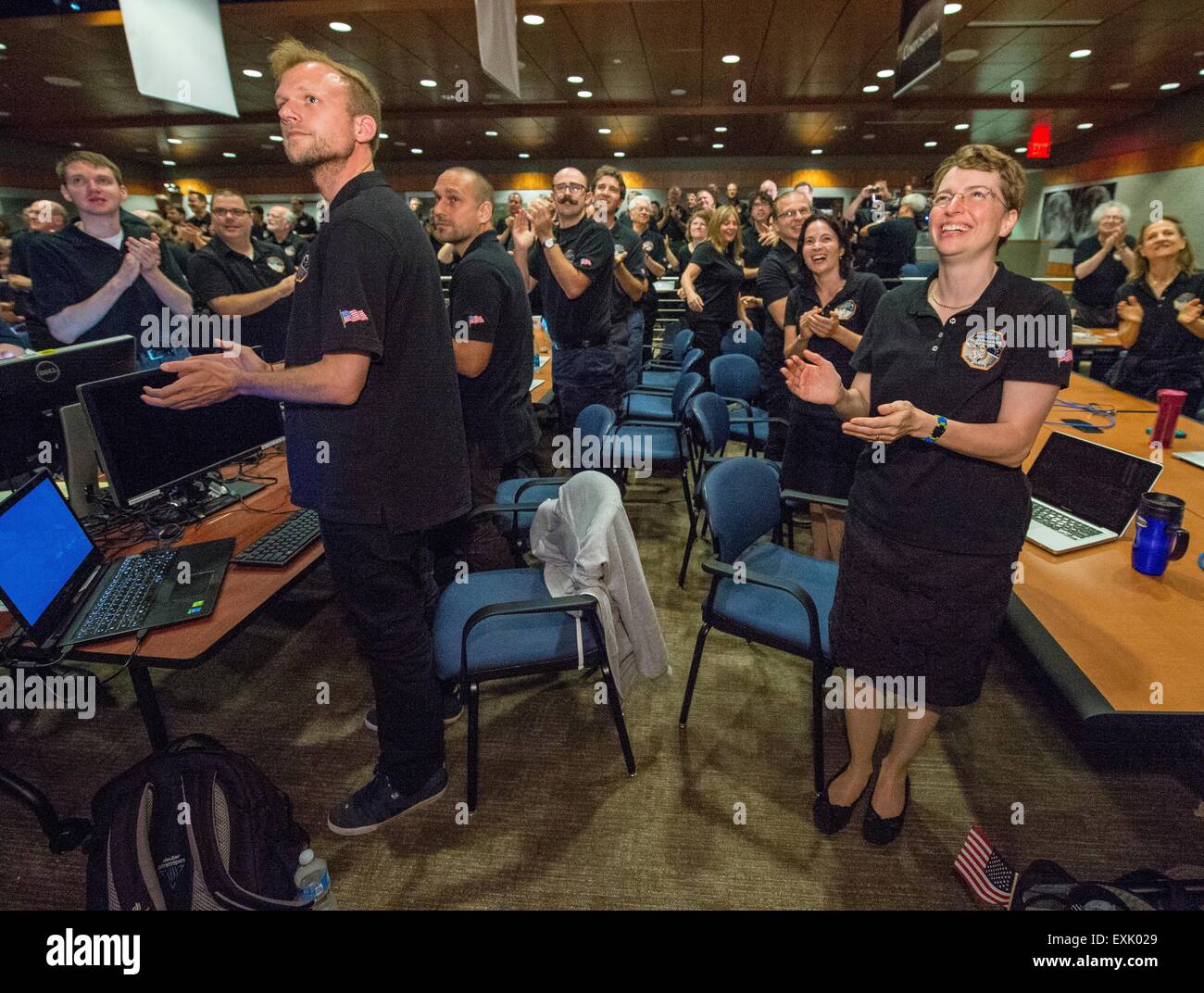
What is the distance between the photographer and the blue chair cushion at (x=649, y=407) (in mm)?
3971

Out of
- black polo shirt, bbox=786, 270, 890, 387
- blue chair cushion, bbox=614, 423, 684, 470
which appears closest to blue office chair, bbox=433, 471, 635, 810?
black polo shirt, bbox=786, 270, 890, 387

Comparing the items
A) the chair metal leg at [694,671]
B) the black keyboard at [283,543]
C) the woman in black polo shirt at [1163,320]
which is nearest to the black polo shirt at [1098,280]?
the woman in black polo shirt at [1163,320]

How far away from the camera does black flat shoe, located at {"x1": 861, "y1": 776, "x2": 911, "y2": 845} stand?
5.82ft

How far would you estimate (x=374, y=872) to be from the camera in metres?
1.73

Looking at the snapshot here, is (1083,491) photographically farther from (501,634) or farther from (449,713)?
(449,713)

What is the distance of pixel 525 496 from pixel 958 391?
1783mm

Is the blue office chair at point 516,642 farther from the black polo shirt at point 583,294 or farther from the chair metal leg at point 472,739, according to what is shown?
the black polo shirt at point 583,294

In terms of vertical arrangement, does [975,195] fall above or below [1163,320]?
above

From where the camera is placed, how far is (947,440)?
134 centimetres

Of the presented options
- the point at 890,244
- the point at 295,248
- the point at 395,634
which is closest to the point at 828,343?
the point at 395,634

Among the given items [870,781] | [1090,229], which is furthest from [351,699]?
[1090,229]

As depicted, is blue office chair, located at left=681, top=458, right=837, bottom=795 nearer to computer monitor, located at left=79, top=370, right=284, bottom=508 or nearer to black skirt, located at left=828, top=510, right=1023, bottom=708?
black skirt, located at left=828, top=510, right=1023, bottom=708
